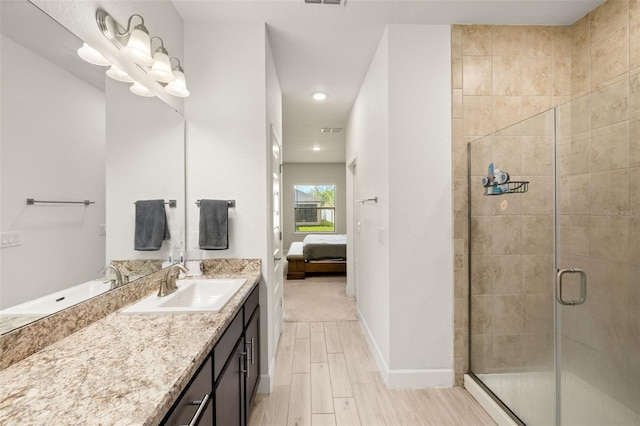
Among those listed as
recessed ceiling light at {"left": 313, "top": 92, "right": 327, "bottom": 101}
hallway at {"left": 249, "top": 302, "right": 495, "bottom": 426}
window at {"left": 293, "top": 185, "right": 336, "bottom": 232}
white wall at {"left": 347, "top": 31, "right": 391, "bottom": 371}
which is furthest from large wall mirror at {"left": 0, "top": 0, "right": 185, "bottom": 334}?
window at {"left": 293, "top": 185, "right": 336, "bottom": 232}

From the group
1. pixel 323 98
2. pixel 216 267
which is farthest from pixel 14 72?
pixel 323 98

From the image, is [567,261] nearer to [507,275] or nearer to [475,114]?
[507,275]

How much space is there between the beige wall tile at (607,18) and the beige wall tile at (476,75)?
0.67 meters

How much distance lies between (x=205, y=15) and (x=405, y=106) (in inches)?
60.9

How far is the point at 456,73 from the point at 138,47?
2.06m

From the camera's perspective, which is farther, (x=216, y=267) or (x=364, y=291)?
(x=364, y=291)

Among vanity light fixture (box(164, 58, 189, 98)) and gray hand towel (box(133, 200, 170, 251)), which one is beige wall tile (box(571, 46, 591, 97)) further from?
gray hand towel (box(133, 200, 170, 251))

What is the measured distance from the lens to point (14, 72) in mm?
920

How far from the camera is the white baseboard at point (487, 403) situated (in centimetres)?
179

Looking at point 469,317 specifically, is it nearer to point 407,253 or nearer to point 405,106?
point 407,253

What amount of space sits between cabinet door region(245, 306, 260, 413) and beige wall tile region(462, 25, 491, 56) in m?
2.43

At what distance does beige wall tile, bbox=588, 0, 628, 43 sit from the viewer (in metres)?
1.84

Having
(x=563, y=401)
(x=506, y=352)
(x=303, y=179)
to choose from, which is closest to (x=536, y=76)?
(x=506, y=352)

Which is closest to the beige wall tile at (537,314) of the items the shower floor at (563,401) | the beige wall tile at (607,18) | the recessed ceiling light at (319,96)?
the shower floor at (563,401)
